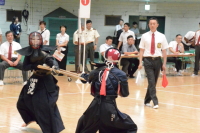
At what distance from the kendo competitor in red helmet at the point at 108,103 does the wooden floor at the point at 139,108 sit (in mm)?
1572

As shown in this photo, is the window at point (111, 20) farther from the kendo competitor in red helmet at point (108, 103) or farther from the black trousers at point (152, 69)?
the kendo competitor in red helmet at point (108, 103)

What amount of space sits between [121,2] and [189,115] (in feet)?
54.0

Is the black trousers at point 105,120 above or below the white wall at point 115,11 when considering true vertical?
below

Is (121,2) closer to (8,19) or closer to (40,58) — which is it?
(8,19)

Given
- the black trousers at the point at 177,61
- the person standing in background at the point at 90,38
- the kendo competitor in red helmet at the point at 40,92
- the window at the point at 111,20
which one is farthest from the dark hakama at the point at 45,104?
the window at the point at 111,20

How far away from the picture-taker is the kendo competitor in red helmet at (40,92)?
6445mm

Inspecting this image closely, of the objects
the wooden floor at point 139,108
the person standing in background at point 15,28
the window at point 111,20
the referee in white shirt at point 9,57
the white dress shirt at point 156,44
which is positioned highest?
the window at point 111,20

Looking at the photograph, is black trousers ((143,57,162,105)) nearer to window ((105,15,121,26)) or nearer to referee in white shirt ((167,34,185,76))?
referee in white shirt ((167,34,185,76))

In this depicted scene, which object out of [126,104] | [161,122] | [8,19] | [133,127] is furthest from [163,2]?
[133,127]

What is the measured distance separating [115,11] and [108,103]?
63.1 feet

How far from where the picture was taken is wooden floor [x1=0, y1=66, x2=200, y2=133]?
7418 millimetres

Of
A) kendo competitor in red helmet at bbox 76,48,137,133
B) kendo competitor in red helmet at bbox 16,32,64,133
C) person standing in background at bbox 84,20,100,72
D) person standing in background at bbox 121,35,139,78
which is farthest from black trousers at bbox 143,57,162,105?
person standing in background at bbox 84,20,100,72

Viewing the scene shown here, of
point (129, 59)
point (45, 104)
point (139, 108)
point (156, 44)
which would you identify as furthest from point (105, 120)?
point (129, 59)

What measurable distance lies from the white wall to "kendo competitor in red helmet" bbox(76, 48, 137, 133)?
659 inches
